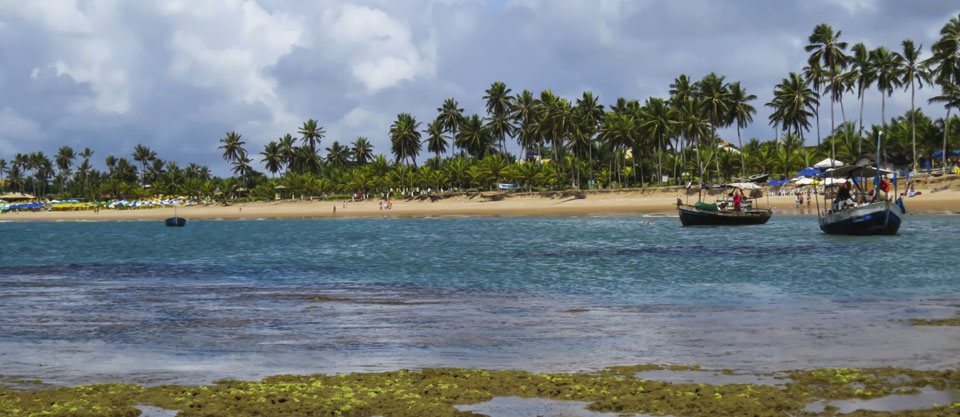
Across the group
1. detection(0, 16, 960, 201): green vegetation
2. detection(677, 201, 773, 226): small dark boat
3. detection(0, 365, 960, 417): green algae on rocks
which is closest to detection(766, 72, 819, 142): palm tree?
detection(0, 16, 960, 201): green vegetation

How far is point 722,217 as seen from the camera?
205 ft

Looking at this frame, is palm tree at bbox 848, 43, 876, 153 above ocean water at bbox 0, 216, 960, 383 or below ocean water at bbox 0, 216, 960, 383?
above

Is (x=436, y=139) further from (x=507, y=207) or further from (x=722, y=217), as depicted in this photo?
(x=722, y=217)

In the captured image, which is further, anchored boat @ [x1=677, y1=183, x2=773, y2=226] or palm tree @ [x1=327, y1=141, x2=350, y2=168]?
palm tree @ [x1=327, y1=141, x2=350, y2=168]

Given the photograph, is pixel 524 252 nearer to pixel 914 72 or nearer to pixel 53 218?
pixel 914 72

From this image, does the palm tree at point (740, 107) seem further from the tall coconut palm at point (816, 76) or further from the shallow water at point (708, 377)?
the shallow water at point (708, 377)

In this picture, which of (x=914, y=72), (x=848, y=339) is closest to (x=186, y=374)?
(x=848, y=339)

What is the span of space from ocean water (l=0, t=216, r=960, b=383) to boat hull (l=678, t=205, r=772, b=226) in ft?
60.2

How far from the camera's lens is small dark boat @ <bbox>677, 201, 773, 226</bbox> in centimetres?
6125

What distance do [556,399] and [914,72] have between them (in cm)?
10104

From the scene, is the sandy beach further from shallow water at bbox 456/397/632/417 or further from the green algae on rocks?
shallow water at bbox 456/397/632/417

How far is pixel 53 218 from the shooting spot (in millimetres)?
157500

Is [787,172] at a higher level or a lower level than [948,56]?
lower

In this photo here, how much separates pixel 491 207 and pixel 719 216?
57244 mm
